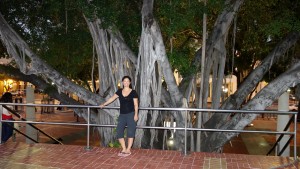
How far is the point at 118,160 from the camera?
540cm

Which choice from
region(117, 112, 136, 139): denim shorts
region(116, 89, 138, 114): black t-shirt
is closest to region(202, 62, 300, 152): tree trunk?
region(117, 112, 136, 139): denim shorts

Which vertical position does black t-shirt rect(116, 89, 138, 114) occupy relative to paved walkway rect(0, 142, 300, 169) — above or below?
above

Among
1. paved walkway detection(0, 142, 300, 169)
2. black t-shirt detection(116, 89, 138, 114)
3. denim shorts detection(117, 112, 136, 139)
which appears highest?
black t-shirt detection(116, 89, 138, 114)

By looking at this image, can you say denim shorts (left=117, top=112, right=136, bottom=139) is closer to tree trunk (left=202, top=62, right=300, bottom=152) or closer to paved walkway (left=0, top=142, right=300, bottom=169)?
paved walkway (left=0, top=142, right=300, bottom=169)

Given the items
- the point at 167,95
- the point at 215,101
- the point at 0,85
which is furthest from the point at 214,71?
the point at 0,85

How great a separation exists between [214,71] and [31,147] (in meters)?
4.81

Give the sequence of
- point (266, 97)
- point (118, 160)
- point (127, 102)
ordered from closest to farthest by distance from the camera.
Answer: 1. point (118, 160)
2. point (127, 102)
3. point (266, 97)

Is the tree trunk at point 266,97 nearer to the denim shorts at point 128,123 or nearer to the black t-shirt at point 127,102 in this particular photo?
the denim shorts at point 128,123

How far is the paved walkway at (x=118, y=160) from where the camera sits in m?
5.09

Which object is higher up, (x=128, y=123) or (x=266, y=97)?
(x=266, y=97)

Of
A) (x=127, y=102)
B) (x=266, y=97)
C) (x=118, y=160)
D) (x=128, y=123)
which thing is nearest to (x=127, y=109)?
(x=127, y=102)

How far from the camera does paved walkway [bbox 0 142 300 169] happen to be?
509 centimetres

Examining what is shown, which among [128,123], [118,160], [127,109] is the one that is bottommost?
[118,160]

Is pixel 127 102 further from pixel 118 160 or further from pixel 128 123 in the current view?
pixel 118 160
